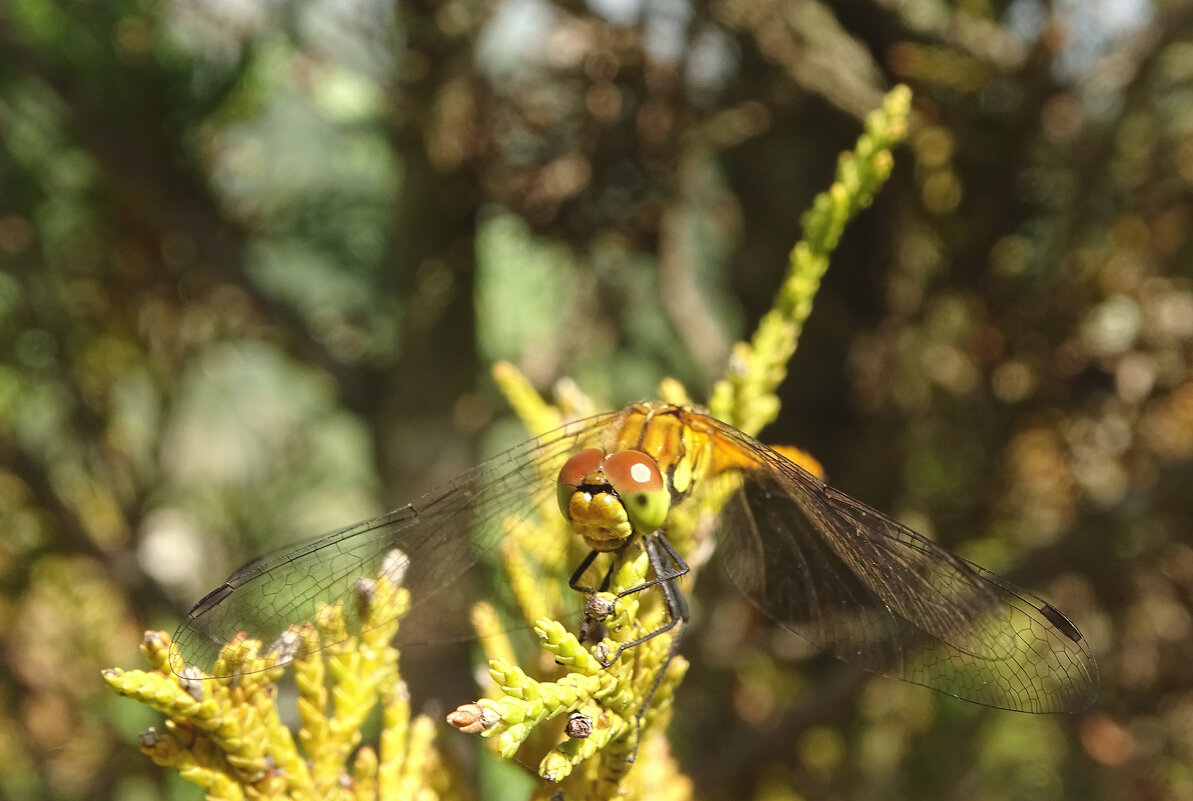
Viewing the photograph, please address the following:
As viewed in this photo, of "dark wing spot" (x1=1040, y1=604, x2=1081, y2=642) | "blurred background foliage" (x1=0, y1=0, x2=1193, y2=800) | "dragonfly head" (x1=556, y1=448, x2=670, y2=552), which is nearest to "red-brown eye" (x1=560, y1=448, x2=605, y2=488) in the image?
"dragonfly head" (x1=556, y1=448, x2=670, y2=552)

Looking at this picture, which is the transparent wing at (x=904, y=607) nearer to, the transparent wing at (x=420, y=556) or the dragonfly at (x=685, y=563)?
the dragonfly at (x=685, y=563)

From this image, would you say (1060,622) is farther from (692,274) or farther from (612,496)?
(692,274)

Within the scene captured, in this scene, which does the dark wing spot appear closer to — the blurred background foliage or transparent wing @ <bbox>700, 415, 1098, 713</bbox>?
transparent wing @ <bbox>700, 415, 1098, 713</bbox>

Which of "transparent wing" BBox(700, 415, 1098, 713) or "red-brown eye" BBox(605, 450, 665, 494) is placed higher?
"red-brown eye" BBox(605, 450, 665, 494)

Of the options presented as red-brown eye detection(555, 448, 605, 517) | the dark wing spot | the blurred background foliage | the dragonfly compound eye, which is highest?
the blurred background foliage

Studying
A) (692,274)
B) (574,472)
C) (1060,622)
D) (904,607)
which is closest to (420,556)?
(574,472)

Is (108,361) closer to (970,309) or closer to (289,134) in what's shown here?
(289,134)

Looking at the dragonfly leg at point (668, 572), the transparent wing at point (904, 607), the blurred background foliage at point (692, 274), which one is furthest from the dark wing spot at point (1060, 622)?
the blurred background foliage at point (692, 274)

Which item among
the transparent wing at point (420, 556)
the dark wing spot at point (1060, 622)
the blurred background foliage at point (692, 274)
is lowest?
the dark wing spot at point (1060, 622)
